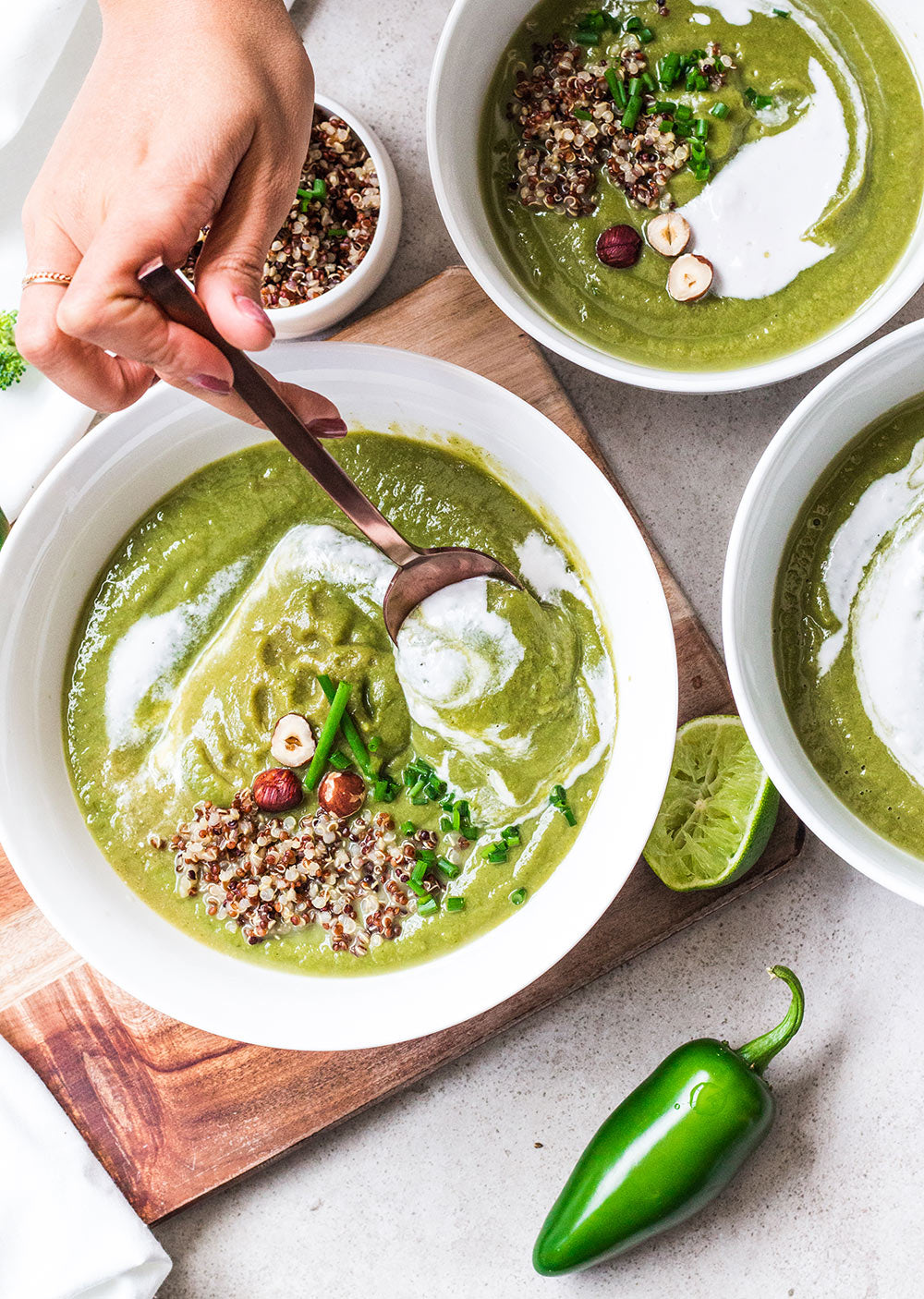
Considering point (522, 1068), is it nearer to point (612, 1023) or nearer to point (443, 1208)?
point (612, 1023)

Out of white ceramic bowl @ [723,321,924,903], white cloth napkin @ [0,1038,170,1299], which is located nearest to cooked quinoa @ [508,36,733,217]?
white ceramic bowl @ [723,321,924,903]

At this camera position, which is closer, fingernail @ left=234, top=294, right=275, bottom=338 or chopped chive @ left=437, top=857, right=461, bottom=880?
fingernail @ left=234, top=294, right=275, bottom=338

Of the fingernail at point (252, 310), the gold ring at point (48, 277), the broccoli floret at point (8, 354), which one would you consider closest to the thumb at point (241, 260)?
the fingernail at point (252, 310)

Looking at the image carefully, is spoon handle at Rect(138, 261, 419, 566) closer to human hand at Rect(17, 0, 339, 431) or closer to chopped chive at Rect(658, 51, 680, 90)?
human hand at Rect(17, 0, 339, 431)

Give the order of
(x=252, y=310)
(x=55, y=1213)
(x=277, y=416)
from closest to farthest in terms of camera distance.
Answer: (x=252, y=310) → (x=277, y=416) → (x=55, y=1213)

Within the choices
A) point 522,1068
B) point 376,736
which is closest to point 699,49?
point 376,736

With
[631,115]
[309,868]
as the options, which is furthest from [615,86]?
[309,868]

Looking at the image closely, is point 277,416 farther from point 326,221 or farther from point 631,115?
point 631,115
